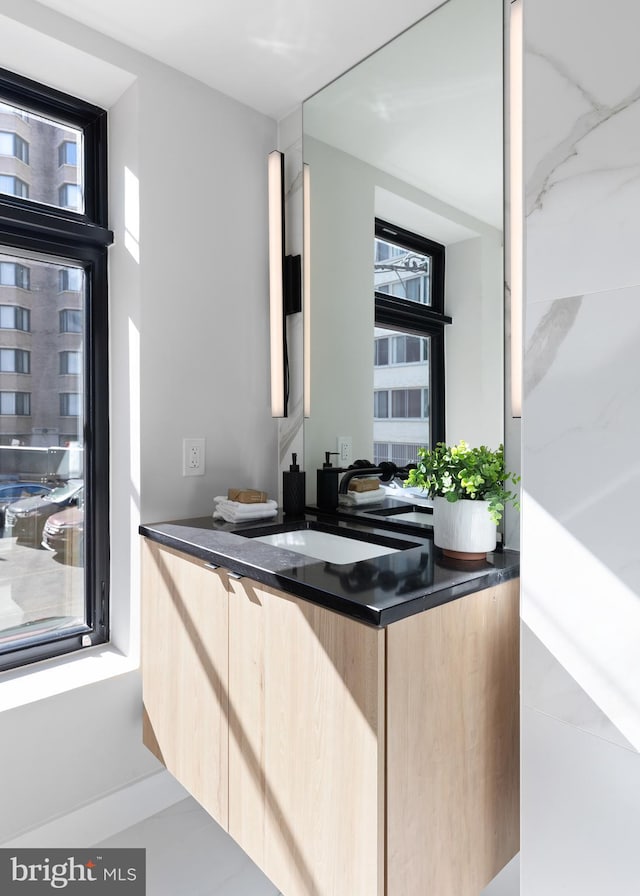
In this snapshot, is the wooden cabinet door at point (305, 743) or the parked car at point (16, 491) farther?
the parked car at point (16, 491)

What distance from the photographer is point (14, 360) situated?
5.70 ft

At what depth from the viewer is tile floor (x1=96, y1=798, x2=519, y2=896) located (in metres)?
1.51

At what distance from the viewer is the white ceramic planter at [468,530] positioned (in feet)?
4.38

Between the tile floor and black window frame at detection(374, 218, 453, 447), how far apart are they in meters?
1.24

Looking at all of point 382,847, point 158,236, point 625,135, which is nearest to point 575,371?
point 625,135

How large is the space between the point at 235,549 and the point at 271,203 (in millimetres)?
1346

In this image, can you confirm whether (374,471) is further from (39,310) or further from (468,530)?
(39,310)

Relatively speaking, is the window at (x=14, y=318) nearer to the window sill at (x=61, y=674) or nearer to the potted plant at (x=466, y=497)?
the window sill at (x=61, y=674)

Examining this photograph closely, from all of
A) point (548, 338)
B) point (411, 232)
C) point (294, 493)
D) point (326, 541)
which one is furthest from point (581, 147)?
point (294, 493)

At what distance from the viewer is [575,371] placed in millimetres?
863

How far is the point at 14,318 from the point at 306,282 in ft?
3.18

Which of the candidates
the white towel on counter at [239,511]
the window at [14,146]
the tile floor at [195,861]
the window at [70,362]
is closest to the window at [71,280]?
the window at [70,362]

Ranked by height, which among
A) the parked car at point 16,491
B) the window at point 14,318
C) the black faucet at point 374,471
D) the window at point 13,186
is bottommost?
the parked car at point 16,491

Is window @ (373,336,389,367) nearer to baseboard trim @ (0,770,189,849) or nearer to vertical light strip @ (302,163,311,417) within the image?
vertical light strip @ (302,163,311,417)
